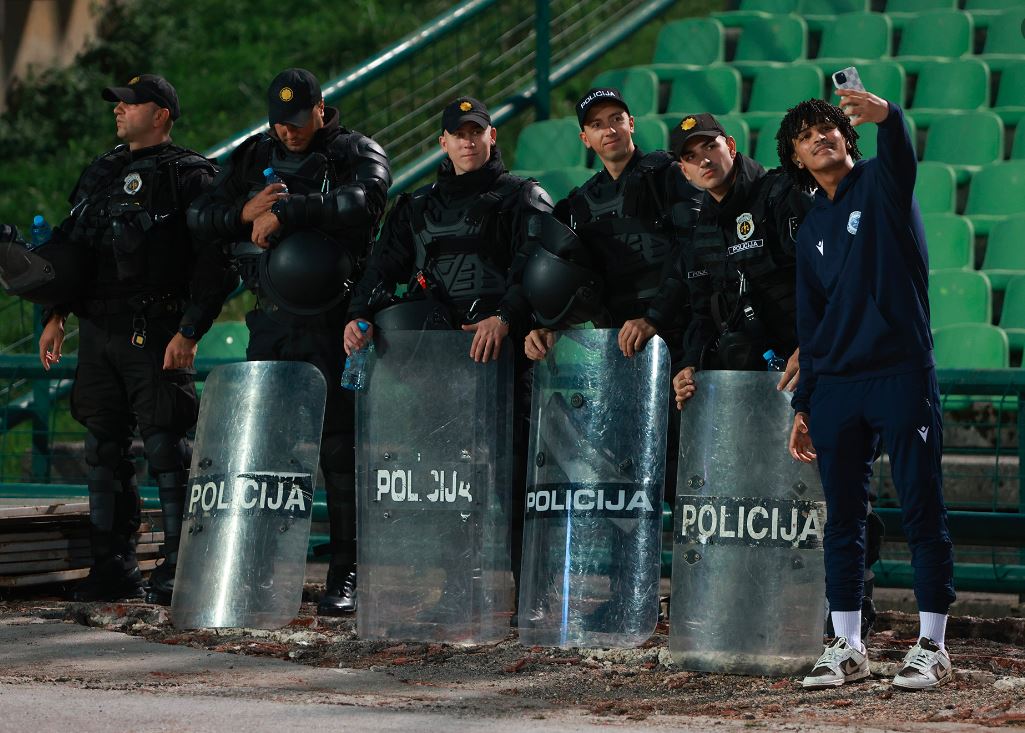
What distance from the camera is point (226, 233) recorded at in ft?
20.8

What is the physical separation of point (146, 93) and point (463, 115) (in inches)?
63.8

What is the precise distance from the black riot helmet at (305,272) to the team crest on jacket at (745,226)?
1641mm

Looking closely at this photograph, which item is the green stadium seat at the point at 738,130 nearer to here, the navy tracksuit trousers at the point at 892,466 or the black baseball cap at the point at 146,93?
the black baseball cap at the point at 146,93

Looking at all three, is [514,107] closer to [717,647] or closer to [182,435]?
[182,435]

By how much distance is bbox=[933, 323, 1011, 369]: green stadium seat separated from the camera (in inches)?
331

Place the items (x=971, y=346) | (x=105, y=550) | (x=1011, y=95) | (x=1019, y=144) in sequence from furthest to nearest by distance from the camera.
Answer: (x=1011, y=95) → (x=1019, y=144) → (x=971, y=346) → (x=105, y=550)

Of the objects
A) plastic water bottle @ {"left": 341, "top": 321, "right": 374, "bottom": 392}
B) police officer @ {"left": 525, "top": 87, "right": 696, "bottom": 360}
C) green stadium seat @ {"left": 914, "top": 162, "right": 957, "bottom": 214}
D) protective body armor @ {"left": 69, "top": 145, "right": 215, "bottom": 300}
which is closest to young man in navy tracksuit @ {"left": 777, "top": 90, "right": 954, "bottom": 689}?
police officer @ {"left": 525, "top": 87, "right": 696, "bottom": 360}

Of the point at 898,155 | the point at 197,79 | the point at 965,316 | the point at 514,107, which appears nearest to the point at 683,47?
the point at 514,107

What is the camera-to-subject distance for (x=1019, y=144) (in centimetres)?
1052

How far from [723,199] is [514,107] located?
21.5ft

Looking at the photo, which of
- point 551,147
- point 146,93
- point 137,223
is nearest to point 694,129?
point 137,223

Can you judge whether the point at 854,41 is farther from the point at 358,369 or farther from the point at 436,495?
the point at 436,495

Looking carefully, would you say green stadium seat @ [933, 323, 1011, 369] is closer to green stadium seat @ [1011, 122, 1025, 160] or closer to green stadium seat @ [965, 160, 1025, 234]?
green stadium seat @ [965, 160, 1025, 234]

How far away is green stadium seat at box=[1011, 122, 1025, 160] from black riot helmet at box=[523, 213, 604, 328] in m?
5.66
